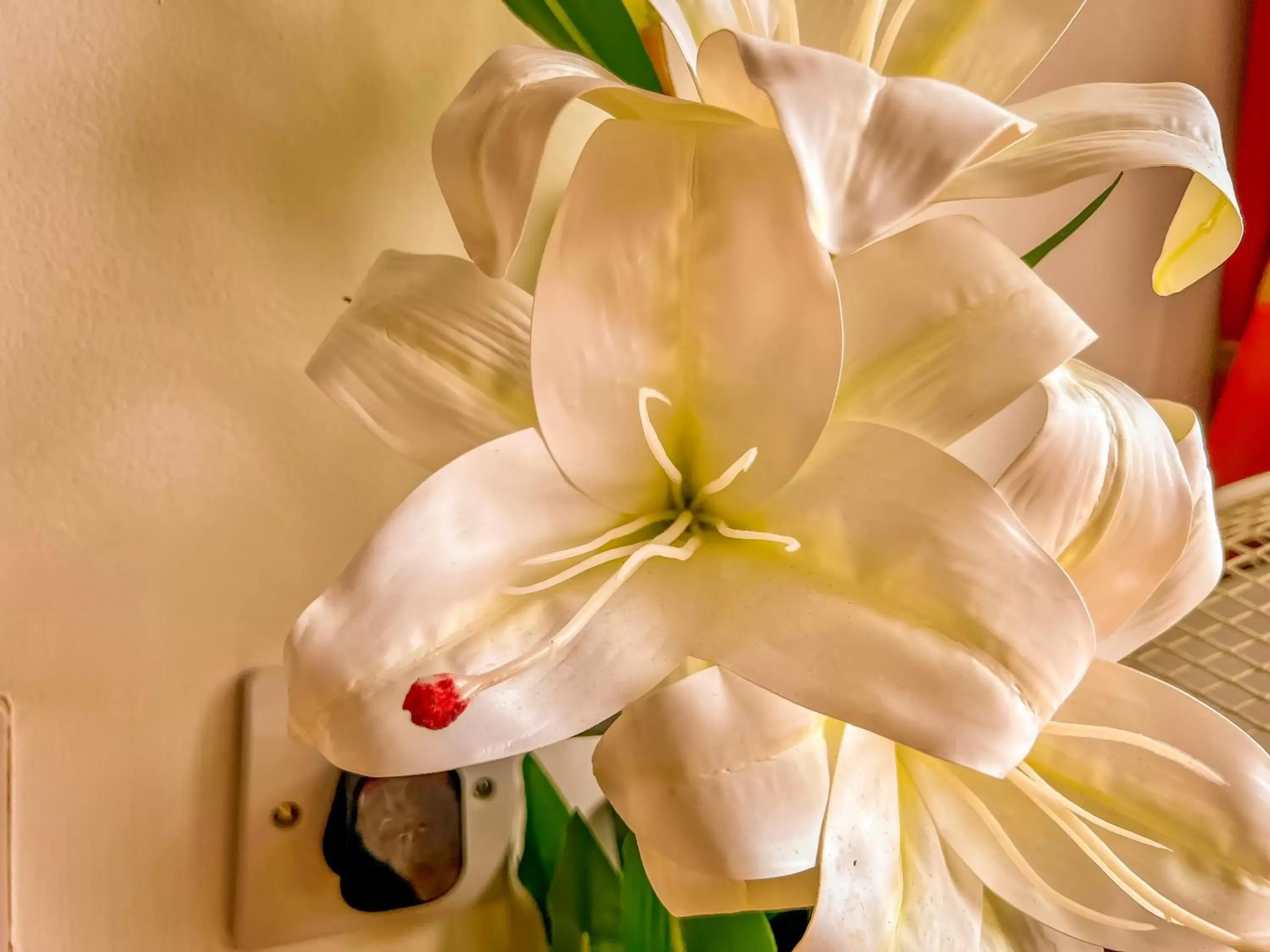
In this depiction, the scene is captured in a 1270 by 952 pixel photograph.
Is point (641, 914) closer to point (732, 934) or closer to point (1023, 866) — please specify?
point (732, 934)

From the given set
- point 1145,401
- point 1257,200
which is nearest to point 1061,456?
point 1145,401

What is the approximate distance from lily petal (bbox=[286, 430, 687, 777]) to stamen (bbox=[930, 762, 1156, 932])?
15cm

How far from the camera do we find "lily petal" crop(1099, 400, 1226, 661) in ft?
A: 1.32

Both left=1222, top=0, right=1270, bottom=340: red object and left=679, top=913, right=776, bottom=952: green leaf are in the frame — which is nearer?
left=679, top=913, right=776, bottom=952: green leaf

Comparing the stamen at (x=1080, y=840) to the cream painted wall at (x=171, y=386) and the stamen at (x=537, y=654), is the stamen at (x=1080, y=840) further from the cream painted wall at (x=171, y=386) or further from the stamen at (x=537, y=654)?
the cream painted wall at (x=171, y=386)

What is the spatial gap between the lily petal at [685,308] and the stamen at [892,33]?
116 millimetres

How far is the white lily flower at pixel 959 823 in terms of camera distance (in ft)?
Result: 0.97

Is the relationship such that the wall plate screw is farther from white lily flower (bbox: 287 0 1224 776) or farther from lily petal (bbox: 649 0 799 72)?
lily petal (bbox: 649 0 799 72)

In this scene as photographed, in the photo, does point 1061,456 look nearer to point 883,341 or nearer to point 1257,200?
point 883,341

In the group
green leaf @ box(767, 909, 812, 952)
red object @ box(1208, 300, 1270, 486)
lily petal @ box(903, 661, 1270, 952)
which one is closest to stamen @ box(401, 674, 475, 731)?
lily petal @ box(903, 661, 1270, 952)

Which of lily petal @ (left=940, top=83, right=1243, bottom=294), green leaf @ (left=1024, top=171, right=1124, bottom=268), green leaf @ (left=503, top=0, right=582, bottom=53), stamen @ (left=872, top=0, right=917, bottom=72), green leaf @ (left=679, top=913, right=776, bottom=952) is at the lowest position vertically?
green leaf @ (left=679, top=913, right=776, bottom=952)

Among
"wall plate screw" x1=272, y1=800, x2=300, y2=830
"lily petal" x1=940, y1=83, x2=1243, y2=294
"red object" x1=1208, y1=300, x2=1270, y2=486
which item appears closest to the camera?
"lily petal" x1=940, y1=83, x2=1243, y2=294

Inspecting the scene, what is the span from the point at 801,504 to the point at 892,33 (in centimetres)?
20

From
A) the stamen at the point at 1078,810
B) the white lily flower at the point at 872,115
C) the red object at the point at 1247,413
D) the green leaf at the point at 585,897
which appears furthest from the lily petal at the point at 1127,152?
the red object at the point at 1247,413
